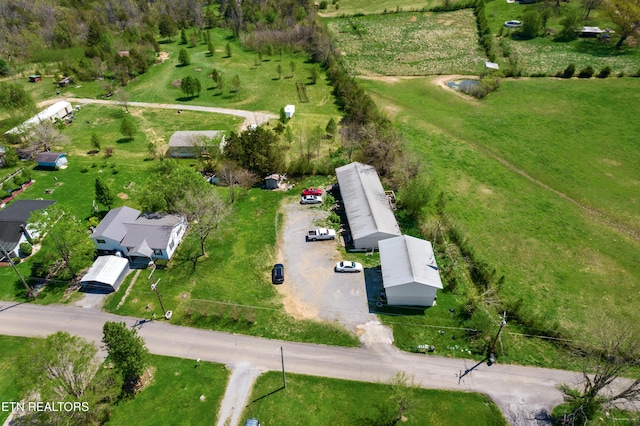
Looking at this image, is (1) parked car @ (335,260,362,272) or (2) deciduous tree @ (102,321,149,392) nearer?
(2) deciduous tree @ (102,321,149,392)

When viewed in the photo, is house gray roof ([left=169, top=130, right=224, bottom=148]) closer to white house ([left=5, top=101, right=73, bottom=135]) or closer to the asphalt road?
white house ([left=5, top=101, right=73, bottom=135])

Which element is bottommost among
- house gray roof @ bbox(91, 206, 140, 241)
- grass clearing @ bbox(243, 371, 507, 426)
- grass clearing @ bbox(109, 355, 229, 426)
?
grass clearing @ bbox(243, 371, 507, 426)

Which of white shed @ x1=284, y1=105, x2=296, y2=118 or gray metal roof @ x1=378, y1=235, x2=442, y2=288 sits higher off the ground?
white shed @ x1=284, y1=105, x2=296, y2=118

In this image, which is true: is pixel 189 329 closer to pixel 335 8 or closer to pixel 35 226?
pixel 35 226

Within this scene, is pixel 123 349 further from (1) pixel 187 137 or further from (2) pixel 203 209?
(1) pixel 187 137

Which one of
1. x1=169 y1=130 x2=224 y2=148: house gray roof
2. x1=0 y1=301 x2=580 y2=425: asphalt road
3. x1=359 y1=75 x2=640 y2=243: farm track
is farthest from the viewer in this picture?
x1=169 y1=130 x2=224 y2=148: house gray roof

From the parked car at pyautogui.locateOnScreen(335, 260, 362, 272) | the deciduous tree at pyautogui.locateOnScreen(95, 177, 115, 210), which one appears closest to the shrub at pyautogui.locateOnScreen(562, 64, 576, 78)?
the parked car at pyautogui.locateOnScreen(335, 260, 362, 272)

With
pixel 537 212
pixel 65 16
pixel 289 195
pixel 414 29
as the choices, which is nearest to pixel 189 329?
pixel 289 195
